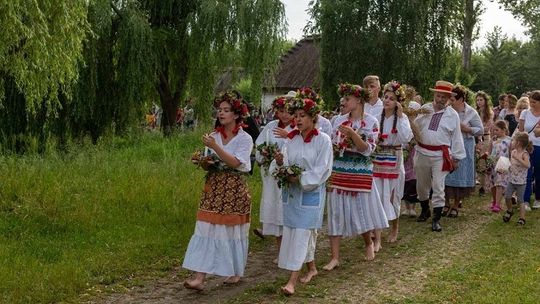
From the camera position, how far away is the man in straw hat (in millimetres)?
9953

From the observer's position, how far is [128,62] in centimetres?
1639

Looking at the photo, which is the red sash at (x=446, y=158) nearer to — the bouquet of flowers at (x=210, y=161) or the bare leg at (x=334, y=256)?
the bare leg at (x=334, y=256)

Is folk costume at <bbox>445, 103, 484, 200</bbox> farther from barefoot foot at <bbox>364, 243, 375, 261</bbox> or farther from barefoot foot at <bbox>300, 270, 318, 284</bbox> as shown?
barefoot foot at <bbox>300, 270, 318, 284</bbox>

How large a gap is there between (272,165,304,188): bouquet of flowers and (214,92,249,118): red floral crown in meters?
0.71

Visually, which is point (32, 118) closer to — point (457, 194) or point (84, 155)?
point (84, 155)

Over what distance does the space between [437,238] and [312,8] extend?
14.1 meters

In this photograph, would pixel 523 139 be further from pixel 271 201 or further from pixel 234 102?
pixel 234 102

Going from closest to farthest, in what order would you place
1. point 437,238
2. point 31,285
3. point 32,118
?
1. point 31,285
2. point 437,238
3. point 32,118

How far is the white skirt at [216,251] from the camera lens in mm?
6691

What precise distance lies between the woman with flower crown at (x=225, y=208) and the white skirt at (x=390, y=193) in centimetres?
256

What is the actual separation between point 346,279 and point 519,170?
494 centimetres

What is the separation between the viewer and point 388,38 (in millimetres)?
21453

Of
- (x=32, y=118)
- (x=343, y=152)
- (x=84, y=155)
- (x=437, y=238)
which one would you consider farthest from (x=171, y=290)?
(x=32, y=118)

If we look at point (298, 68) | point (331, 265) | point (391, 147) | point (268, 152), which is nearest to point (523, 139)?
point (391, 147)
